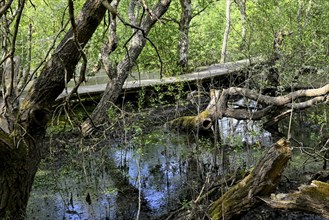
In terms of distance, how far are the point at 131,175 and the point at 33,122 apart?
3274 millimetres

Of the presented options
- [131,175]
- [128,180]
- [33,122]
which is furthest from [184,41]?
[33,122]

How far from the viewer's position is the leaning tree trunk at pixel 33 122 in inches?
140

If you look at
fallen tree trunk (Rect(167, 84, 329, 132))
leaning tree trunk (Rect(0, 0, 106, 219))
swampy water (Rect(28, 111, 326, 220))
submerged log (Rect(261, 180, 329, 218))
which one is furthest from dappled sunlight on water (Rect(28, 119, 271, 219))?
leaning tree trunk (Rect(0, 0, 106, 219))

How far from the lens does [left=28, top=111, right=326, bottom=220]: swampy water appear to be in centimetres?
556

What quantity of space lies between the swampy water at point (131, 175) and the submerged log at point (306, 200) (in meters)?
0.83

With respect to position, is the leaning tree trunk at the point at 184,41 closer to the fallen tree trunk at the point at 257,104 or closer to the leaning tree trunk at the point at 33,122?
the fallen tree trunk at the point at 257,104

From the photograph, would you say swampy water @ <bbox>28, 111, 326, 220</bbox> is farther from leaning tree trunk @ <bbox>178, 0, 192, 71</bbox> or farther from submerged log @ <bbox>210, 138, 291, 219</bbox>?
leaning tree trunk @ <bbox>178, 0, 192, 71</bbox>

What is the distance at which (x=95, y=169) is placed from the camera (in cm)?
704

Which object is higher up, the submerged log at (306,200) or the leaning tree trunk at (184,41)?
the leaning tree trunk at (184,41)

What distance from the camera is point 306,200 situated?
413 cm

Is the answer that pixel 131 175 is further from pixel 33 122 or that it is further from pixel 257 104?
pixel 33 122

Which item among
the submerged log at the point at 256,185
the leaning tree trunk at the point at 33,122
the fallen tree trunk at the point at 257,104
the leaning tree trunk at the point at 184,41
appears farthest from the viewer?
the leaning tree trunk at the point at 184,41

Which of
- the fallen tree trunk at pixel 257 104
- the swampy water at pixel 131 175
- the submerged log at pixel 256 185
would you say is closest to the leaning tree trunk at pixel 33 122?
the swampy water at pixel 131 175

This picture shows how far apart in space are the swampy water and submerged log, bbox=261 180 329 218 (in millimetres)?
826
